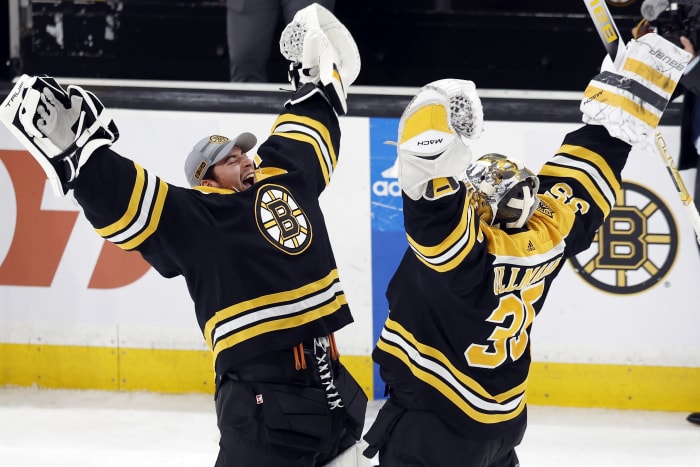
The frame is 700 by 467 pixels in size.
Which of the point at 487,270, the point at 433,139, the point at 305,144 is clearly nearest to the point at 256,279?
the point at 305,144

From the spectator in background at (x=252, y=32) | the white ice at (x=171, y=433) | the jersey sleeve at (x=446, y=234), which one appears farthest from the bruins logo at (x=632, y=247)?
the jersey sleeve at (x=446, y=234)

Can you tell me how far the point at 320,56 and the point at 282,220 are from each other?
0.49m

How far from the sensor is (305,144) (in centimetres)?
274

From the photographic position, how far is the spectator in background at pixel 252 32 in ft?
14.4

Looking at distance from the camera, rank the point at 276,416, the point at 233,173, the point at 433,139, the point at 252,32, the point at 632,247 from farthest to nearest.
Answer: the point at 252,32, the point at 632,247, the point at 233,173, the point at 276,416, the point at 433,139

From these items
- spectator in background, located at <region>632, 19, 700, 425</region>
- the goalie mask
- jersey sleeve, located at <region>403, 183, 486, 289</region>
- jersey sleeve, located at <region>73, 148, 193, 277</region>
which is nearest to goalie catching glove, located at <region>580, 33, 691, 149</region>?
the goalie mask

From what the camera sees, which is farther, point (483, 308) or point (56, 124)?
point (483, 308)

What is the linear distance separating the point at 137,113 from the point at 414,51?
4.06ft

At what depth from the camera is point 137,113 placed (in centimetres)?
413

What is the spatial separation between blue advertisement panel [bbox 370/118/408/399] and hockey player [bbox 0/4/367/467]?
4.59 feet

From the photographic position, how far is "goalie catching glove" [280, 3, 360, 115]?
111 inches

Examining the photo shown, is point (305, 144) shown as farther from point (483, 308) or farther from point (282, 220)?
point (483, 308)

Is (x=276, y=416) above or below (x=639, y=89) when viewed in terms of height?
below

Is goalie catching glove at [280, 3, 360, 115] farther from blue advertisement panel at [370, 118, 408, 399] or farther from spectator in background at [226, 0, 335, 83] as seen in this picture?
spectator in background at [226, 0, 335, 83]
